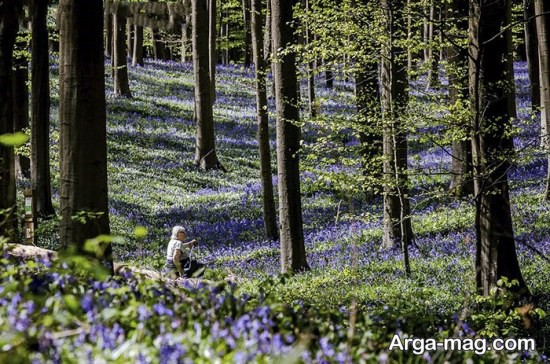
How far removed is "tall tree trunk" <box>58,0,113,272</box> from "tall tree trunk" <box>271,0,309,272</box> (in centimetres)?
531

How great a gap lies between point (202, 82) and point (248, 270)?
12043 millimetres

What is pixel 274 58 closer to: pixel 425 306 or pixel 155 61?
pixel 425 306

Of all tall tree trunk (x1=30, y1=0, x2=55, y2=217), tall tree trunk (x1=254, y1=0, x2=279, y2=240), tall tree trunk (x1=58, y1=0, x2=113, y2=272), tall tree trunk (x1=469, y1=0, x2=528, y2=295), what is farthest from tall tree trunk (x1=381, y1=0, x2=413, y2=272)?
tall tree trunk (x1=30, y1=0, x2=55, y2=217)

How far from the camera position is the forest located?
12.6 feet

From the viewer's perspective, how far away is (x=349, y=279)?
11.9 metres

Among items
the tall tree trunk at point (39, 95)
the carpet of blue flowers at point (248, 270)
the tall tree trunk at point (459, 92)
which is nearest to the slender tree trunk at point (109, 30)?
the carpet of blue flowers at point (248, 270)

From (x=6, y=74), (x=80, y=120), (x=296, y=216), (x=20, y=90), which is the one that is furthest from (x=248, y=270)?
(x=20, y=90)

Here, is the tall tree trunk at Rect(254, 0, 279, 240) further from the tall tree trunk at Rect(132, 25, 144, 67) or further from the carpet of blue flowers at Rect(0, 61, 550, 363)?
the tall tree trunk at Rect(132, 25, 144, 67)

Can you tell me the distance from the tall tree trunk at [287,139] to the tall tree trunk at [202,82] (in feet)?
40.3

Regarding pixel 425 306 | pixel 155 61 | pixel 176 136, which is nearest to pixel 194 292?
pixel 425 306

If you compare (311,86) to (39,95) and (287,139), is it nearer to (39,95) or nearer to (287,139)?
(39,95)

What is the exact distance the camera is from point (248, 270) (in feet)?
45.9

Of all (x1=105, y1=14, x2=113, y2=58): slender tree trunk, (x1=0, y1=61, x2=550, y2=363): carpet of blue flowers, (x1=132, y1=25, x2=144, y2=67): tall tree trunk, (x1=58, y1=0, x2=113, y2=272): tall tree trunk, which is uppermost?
(x1=105, y1=14, x2=113, y2=58): slender tree trunk

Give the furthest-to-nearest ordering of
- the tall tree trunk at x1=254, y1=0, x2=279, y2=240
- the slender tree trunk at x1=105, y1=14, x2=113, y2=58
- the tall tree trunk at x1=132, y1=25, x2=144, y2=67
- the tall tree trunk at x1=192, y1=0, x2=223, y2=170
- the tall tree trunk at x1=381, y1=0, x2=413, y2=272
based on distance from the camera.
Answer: the slender tree trunk at x1=105, y1=14, x2=113, y2=58 < the tall tree trunk at x1=132, y1=25, x2=144, y2=67 < the tall tree trunk at x1=192, y1=0, x2=223, y2=170 < the tall tree trunk at x1=254, y1=0, x2=279, y2=240 < the tall tree trunk at x1=381, y1=0, x2=413, y2=272
